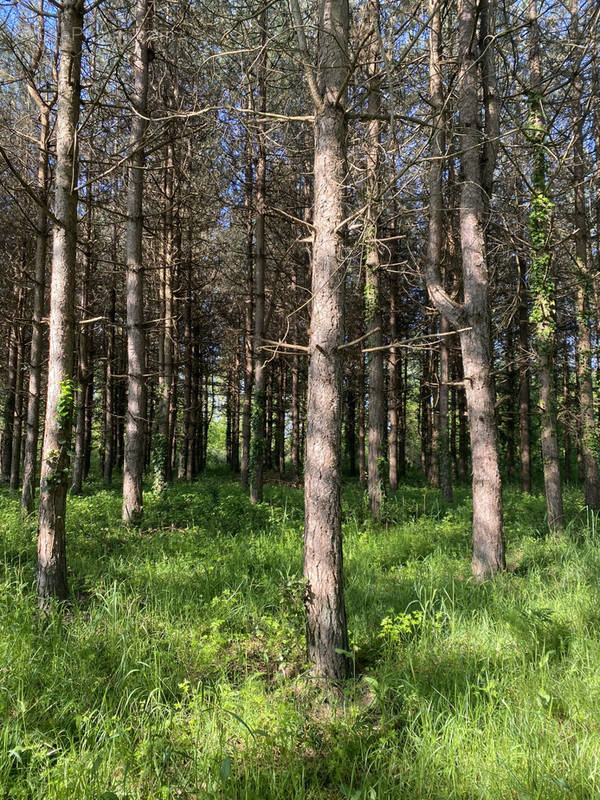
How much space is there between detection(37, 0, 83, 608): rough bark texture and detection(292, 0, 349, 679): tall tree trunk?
268 cm

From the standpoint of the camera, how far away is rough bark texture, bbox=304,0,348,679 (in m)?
3.16

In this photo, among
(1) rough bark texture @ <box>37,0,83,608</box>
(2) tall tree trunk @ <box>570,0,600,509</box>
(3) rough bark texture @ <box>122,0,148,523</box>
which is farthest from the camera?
(2) tall tree trunk @ <box>570,0,600,509</box>

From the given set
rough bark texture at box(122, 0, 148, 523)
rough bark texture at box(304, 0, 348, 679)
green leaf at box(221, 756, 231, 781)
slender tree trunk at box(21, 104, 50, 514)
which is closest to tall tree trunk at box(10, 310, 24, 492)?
slender tree trunk at box(21, 104, 50, 514)

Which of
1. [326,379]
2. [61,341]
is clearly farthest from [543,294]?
[61,341]

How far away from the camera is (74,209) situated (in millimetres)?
4742

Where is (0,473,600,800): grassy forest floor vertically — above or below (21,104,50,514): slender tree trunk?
below

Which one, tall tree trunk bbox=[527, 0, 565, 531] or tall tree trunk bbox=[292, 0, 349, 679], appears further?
tall tree trunk bbox=[527, 0, 565, 531]

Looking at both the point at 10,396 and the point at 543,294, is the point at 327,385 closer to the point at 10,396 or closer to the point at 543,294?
the point at 543,294

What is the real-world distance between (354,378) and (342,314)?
1540 centimetres

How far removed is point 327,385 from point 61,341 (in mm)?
2957

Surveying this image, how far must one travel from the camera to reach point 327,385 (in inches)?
129

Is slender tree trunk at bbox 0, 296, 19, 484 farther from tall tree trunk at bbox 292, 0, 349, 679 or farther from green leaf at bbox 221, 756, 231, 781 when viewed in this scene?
green leaf at bbox 221, 756, 231, 781

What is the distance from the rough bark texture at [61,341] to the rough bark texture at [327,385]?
2682 mm

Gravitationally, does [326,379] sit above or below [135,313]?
below
